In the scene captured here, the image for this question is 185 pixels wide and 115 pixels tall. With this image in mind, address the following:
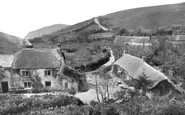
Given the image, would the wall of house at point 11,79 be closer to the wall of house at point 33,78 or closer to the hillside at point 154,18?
the wall of house at point 33,78

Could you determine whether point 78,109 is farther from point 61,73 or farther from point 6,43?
point 6,43

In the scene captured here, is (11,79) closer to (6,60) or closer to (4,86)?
(4,86)

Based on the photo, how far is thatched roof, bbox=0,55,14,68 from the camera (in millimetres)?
27345

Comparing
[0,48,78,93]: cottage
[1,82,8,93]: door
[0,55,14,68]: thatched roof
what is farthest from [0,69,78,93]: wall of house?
[0,55,14,68]: thatched roof

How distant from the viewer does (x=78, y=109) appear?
1816cm

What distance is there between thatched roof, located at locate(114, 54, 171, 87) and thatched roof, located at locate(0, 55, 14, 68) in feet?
71.6

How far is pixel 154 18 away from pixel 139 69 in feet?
315

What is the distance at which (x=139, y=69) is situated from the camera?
30.0 m

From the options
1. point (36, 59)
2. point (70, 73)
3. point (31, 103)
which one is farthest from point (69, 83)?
point (31, 103)

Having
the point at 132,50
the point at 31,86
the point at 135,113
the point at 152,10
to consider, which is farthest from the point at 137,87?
the point at 152,10

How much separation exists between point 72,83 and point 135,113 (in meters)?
14.1

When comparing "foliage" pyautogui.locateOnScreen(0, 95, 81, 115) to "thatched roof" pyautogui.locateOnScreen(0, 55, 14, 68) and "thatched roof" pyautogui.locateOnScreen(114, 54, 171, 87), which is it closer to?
"thatched roof" pyautogui.locateOnScreen(0, 55, 14, 68)

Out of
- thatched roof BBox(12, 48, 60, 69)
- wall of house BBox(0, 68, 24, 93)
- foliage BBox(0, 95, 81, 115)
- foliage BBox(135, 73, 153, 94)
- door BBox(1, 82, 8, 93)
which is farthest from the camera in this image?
thatched roof BBox(12, 48, 60, 69)

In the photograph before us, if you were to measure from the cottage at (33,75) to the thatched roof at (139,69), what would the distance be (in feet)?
36.4
